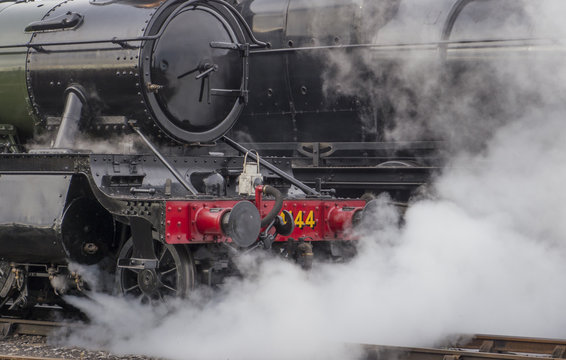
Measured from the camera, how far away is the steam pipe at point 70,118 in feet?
19.8

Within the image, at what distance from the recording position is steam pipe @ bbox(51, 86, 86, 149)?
6023mm

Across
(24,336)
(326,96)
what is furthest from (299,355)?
(326,96)

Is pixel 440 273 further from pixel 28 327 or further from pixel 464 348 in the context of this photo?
pixel 28 327

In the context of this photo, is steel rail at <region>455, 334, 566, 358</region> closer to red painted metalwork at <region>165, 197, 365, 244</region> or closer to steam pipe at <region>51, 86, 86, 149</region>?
red painted metalwork at <region>165, 197, 365, 244</region>

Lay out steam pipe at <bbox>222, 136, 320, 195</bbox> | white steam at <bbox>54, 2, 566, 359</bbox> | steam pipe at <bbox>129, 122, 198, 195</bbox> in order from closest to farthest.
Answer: white steam at <bbox>54, 2, 566, 359</bbox> → steam pipe at <bbox>129, 122, 198, 195</bbox> → steam pipe at <bbox>222, 136, 320, 195</bbox>

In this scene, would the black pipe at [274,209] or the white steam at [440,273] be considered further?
the white steam at [440,273]

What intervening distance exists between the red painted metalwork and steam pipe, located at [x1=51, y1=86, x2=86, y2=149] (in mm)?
1160

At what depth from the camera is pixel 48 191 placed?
19.1 ft

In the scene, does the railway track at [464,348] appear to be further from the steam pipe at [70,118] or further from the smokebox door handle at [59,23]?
the smokebox door handle at [59,23]

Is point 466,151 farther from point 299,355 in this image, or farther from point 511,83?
point 299,355

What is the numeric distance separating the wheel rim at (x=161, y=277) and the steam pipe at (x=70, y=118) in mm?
829

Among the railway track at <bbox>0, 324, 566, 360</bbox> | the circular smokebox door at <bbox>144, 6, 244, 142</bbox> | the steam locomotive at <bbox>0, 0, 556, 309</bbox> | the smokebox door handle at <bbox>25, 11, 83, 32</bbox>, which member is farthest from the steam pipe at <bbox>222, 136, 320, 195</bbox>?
the railway track at <bbox>0, 324, 566, 360</bbox>

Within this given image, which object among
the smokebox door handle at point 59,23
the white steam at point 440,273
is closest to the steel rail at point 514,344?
the white steam at point 440,273

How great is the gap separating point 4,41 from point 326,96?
10.3 feet
